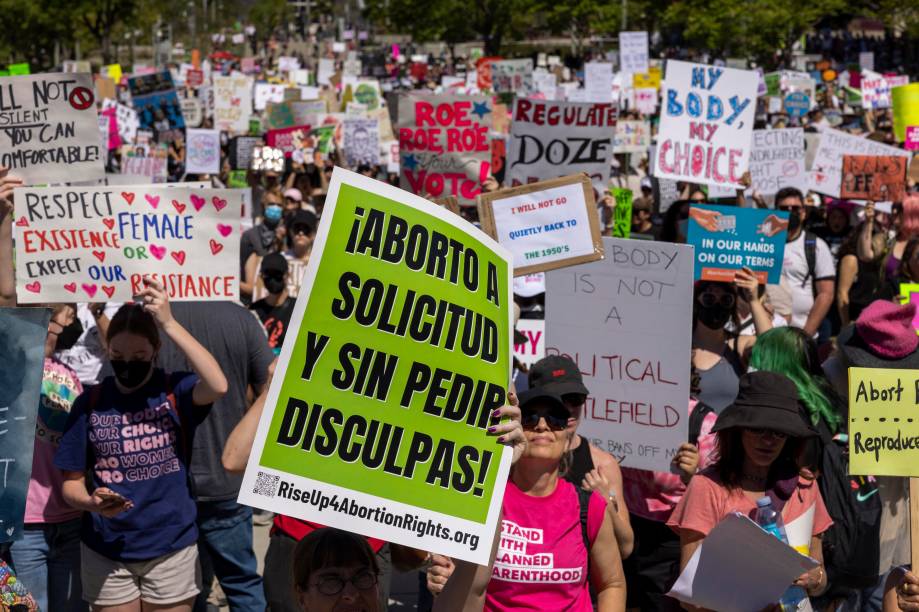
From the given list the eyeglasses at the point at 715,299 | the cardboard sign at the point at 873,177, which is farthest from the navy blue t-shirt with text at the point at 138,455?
the cardboard sign at the point at 873,177

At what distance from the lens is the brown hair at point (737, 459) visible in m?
3.85

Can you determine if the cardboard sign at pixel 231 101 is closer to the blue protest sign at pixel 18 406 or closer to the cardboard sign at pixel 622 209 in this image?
the cardboard sign at pixel 622 209

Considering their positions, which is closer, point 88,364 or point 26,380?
point 26,380

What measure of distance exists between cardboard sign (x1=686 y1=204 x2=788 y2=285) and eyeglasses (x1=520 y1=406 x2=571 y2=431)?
9.76ft

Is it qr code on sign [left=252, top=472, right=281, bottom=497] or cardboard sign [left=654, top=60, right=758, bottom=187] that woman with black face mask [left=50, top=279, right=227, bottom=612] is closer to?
qr code on sign [left=252, top=472, right=281, bottom=497]

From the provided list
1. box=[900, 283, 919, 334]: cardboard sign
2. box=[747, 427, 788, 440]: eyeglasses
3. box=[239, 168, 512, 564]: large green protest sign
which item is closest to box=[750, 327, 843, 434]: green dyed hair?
box=[747, 427, 788, 440]: eyeglasses

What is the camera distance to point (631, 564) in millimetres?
4820

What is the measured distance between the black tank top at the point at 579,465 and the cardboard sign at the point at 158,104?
51.5 ft

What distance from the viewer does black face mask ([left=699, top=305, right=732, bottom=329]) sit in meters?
5.59

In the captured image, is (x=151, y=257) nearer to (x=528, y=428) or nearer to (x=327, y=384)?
(x=528, y=428)

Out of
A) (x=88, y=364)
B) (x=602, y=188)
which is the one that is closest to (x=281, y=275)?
(x=88, y=364)

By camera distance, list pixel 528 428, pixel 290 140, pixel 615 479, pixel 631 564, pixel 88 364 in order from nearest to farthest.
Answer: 1. pixel 528 428
2. pixel 615 479
3. pixel 631 564
4. pixel 88 364
5. pixel 290 140

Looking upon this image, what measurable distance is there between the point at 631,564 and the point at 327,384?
2.28 meters

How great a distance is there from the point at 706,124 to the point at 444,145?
1.98 meters
